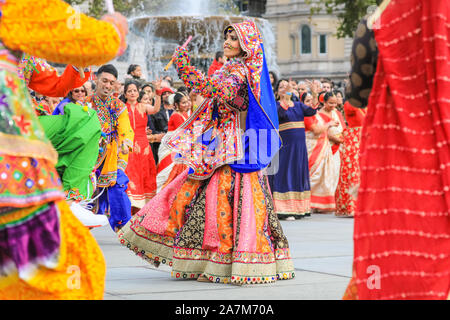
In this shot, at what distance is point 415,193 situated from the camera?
12.3ft

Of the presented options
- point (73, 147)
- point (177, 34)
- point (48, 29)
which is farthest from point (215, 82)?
point (177, 34)

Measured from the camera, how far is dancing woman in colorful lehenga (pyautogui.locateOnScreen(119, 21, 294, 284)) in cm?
647

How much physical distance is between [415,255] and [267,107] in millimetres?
3125

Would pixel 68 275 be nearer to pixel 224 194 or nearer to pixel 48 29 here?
pixel 48 29

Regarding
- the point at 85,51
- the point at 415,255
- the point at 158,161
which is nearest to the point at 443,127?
the point at 415,255

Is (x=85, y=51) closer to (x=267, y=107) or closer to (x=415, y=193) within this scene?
(x=415, y=193)

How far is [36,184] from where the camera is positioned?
12.3ft

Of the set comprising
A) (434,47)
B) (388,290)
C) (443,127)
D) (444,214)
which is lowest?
(388,290)

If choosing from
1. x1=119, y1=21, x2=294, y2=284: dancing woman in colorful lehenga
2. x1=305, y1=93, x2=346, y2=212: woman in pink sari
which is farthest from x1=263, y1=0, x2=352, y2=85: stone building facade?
x1=119, y1=21, x2=294, y2=284: dancing woman in colorful lehenga

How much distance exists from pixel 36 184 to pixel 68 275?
39 centimetres

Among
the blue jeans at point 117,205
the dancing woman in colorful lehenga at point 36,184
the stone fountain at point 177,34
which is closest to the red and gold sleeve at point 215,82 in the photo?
the dancing woman in colorful lehenga at point 36,184

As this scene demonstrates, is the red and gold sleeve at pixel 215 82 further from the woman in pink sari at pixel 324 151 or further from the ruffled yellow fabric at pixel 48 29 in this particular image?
the woman in pink sari at pixel 324 151
